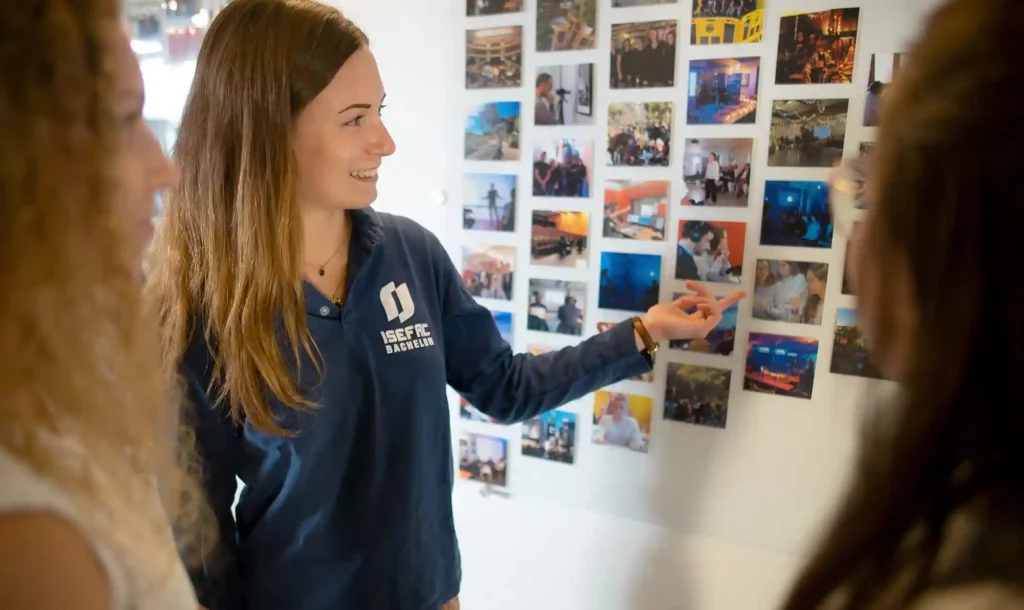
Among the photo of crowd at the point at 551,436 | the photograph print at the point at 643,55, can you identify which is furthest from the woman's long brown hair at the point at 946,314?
the photo of crowd at the point at 551,436

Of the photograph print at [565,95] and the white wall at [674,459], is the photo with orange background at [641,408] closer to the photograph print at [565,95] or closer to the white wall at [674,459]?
Result: the white wall at [674,459]

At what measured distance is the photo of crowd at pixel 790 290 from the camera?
95cm

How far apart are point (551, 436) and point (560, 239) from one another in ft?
1.15

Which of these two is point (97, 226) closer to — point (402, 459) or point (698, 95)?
point (402, 459)

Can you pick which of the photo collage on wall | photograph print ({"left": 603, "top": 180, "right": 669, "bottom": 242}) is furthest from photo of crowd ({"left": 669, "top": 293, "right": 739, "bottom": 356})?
photograph print ({"left": 603, "top": 180, "right": 669, "bottom": 242})

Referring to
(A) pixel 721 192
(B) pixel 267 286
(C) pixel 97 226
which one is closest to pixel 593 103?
(A) pixel 721 192

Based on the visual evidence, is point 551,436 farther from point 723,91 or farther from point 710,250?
point 723,91

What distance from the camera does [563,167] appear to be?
107cm

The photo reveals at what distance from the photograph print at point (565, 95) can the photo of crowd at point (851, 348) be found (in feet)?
1.57

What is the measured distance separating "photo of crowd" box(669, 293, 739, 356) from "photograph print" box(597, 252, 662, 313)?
0.14ft

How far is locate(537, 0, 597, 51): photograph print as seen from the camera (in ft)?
3.36

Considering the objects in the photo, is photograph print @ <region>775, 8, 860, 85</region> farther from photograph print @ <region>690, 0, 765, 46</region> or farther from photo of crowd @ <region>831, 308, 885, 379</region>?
photo of crowd @ <region>831, 308, 885, 379</region>

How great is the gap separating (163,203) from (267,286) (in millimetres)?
228

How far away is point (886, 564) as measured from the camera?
1.45ft
